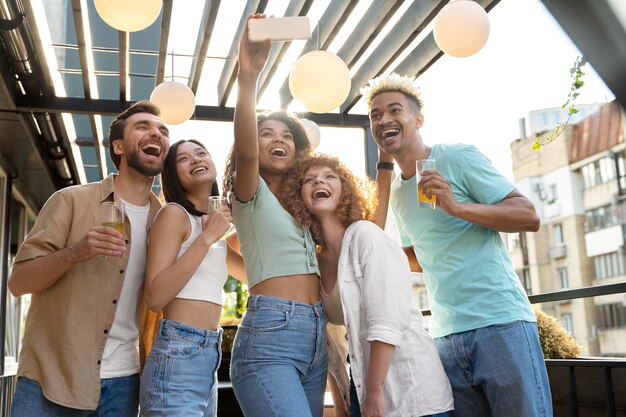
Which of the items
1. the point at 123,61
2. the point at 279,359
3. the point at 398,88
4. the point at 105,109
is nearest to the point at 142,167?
the point at 279,359

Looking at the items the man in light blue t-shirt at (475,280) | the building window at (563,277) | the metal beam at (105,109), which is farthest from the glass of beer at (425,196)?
the building window at (563,277)

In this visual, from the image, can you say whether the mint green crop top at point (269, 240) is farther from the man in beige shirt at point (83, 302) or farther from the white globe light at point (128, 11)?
the white globe light at point (128, 11)

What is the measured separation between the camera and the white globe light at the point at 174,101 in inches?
→ 146

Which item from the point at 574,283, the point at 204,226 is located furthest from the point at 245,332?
the point at 574,283

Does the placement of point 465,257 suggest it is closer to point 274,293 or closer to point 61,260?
point 274,293

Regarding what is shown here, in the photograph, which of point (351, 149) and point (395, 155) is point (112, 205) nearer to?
point (395, 155)

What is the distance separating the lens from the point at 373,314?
176 centimetres

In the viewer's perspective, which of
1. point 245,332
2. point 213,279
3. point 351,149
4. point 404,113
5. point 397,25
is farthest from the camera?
point 351,149

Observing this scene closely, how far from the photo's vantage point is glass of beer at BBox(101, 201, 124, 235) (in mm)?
1773

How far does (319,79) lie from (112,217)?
70.4 inches

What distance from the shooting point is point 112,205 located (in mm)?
1791

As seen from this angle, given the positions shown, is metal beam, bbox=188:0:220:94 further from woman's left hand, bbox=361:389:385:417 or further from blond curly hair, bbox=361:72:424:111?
woman's left hand, bbox=361:389:385:417

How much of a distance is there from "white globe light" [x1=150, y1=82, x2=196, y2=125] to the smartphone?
208cm

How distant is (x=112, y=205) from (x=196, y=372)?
1.63 ft
